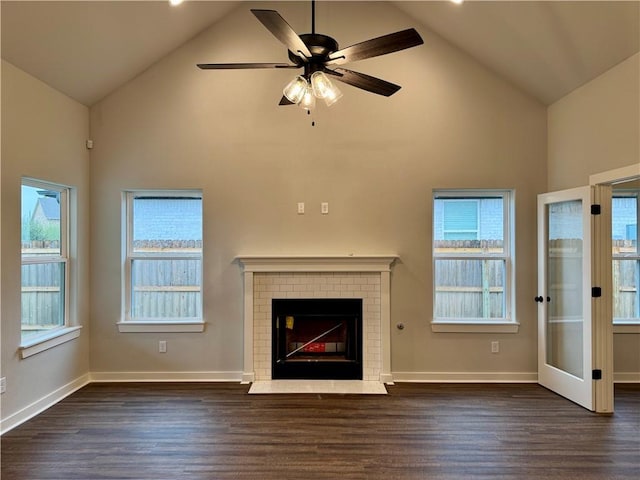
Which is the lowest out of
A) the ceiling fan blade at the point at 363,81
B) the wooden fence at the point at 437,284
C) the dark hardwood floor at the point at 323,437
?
the dark hardwood floor at the point at 323,437

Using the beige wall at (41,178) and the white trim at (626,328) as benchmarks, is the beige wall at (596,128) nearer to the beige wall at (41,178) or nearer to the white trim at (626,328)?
the white trim at (626,328)

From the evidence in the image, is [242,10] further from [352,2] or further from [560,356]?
[560,356]

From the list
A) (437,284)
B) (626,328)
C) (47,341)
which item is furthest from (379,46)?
(626,328)

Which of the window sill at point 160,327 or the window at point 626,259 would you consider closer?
the window sill at point 160,327

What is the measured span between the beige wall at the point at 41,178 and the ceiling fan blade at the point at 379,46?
254 centimetres

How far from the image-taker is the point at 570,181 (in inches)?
148

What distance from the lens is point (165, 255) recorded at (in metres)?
4.22

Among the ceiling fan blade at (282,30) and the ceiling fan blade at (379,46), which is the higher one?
the ceiling fan blade at (282,30)

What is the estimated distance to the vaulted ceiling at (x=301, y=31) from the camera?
2926 millimetres

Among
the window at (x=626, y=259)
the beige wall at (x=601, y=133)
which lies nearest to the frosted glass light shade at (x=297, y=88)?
the beige wall at (x=601, y=133)

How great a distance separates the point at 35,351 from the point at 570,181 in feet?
16.3

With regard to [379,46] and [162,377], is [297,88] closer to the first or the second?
[379,46]

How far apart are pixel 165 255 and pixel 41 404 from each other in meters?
1.66

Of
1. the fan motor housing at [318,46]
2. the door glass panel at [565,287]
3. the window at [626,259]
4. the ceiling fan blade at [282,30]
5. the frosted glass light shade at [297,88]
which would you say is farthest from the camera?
the window at [626,259]
